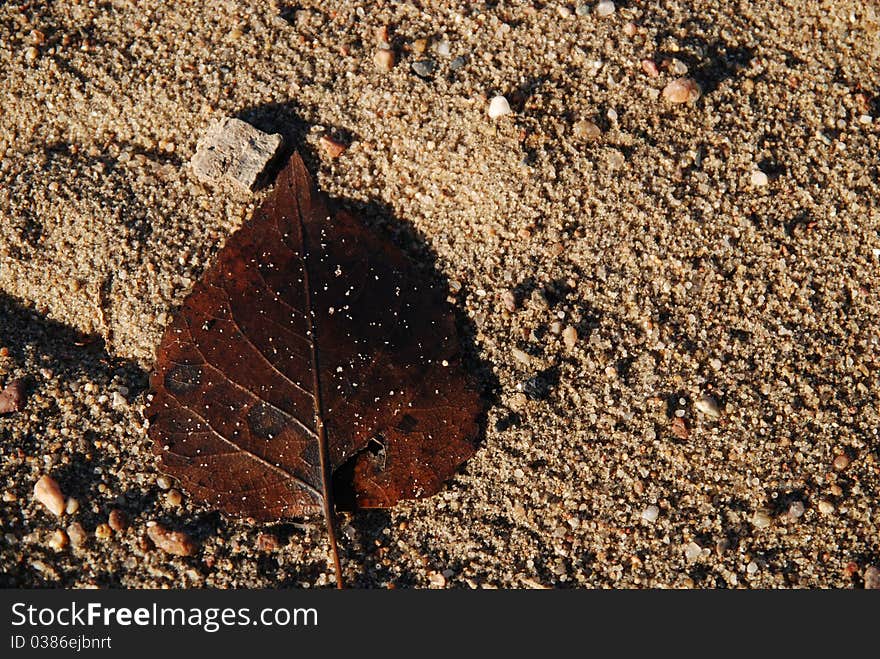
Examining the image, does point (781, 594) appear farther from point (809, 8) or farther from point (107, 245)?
point (107, 245)

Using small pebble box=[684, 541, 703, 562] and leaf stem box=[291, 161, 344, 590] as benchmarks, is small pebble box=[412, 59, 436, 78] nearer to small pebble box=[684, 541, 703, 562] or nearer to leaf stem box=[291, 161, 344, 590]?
leaf stem box=[291, 161, 344, 590]

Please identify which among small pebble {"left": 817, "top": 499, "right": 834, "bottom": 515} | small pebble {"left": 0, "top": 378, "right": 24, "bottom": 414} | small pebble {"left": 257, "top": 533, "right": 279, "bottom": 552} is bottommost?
small pebble {"left": 817, "top": 499, "right": 834, "bottom": 515}

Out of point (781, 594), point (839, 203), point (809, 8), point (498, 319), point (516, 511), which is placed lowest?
point (781, 594)

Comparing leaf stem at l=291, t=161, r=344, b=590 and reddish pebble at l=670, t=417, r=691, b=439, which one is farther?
reddish pebble at l=670, t=417, r=691, b=439

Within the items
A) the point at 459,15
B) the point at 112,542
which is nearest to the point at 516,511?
the point at 112,542

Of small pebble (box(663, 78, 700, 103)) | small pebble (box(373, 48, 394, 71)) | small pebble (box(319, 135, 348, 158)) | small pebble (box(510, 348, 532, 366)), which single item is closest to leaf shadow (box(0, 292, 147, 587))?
small pebble (box(319, 135, 348, 158))

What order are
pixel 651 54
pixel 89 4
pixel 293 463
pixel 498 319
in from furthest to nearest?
1. pixel 89 4
2. pixel 651 54
3. pixel 498 319
4. pixel 293 463

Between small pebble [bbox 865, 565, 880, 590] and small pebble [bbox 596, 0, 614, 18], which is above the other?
small pebble [bbox 596, 0, 614, 18]
